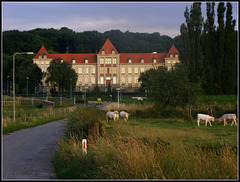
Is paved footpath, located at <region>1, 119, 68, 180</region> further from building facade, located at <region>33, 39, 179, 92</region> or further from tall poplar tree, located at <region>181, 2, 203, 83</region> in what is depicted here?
building facade, located at <region>33, 39, 179, 92</region>

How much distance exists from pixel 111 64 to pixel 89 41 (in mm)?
25267

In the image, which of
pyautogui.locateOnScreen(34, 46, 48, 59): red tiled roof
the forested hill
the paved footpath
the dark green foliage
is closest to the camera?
the paved footpath

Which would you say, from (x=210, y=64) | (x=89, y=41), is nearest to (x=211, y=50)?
(x=210, y=64)

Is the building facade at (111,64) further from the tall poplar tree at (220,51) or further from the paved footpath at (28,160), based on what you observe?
the paved footpath at (28,160)

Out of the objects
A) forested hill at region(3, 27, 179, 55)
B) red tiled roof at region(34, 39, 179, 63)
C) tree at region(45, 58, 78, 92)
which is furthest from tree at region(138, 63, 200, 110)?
red tiled roof at region(34, 39, 179, 63)

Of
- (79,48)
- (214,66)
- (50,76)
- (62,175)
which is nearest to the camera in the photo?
(62,175)

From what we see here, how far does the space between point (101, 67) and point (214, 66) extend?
298ft

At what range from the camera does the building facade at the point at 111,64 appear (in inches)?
5167

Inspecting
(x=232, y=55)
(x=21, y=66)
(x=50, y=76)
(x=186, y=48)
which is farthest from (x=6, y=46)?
(x=232, y=55)

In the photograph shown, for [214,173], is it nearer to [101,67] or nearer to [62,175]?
[62,175]

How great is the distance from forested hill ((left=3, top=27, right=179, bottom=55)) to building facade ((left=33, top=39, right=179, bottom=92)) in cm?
601

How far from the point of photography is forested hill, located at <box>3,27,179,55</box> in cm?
12975

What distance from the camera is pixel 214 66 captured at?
144 ft

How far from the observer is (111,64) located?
132000 millimetres
